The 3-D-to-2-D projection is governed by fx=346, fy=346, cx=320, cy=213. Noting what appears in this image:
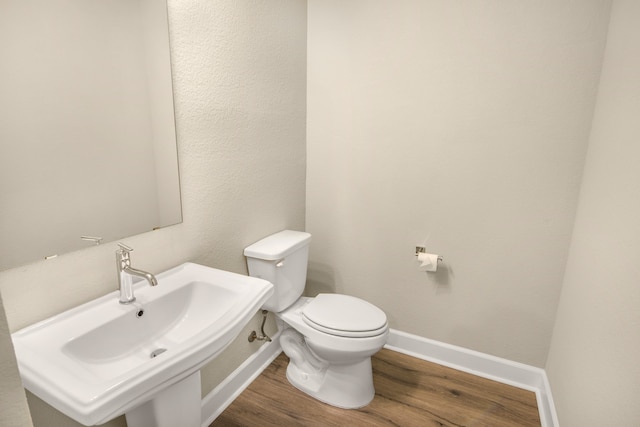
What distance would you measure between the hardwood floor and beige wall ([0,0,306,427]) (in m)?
0.22

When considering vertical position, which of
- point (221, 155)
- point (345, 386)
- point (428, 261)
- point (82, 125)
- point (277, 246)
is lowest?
point (345, 386)

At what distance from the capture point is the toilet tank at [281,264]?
176 centimetres

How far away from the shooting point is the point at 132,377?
2.58 ft

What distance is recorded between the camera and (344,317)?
174 cm

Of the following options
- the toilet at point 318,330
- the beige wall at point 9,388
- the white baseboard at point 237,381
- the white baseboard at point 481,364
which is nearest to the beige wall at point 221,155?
the white baseboard at point 237,381

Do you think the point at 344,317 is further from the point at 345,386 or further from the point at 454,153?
the point at 454,153

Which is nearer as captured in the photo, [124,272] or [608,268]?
[124,272]

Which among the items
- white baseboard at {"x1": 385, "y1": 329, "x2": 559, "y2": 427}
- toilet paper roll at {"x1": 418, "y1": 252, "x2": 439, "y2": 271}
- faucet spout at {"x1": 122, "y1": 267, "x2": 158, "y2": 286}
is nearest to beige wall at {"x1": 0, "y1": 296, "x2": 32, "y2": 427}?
faucet spout at {"x1": 122, "y1": 267, "x2": 158, "y2": 286}

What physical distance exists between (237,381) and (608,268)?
1.73m

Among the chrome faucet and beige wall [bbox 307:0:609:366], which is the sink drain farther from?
beige wall [bbox 307:0:609:366]

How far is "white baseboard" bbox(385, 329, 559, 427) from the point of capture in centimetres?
182

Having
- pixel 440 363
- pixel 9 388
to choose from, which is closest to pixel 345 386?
pixel 440 363

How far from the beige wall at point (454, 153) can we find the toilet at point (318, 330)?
0.45m

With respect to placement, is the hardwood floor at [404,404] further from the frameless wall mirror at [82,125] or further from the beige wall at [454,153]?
the frameless wall mirror at [82,125]
